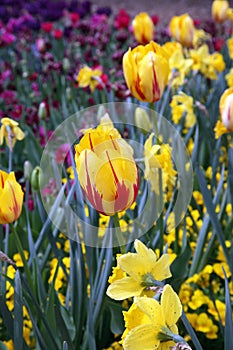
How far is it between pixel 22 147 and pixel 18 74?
1.13 m

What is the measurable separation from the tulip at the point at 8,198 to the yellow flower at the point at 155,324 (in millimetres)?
313

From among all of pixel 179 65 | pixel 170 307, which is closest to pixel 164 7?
pixel 179 65

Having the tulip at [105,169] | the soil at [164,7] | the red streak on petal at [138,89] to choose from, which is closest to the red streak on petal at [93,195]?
the tulip at [105,169]

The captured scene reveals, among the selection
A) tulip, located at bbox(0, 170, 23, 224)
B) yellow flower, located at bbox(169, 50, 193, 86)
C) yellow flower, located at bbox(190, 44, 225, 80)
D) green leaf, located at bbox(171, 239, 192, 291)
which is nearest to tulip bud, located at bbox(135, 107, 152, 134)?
green leaf, located at bbox(171, 239, 192, 291)

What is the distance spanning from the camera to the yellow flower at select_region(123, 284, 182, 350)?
0.58 meters

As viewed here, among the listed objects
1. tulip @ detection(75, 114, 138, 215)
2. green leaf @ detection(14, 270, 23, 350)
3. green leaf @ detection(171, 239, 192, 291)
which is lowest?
green leaf @ detection(171, 239, 192, 291)

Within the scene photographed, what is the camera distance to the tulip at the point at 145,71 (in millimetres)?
1043

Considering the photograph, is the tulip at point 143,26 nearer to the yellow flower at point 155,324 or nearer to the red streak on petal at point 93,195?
the red streak on petal at point 93,195

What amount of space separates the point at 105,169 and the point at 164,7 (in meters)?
7.06

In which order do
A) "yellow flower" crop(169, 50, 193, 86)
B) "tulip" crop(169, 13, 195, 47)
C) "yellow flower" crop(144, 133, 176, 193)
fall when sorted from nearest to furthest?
"yellow flower" crop(144, 133, 176, 193) → "yellow flower" crop(169, 50, 193, 86) → "tulip" crop(169, 13, 195, 47)

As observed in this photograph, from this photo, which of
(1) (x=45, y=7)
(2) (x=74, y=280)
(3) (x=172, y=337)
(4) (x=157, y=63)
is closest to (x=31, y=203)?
(2) (x=74, y=280)

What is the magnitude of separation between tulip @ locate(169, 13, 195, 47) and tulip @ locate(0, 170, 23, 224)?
128 centimetres

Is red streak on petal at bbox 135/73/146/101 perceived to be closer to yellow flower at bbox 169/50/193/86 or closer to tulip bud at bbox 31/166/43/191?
tulip bud at bbox 31/166/43/191

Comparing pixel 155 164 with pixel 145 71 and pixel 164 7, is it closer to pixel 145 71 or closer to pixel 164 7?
pixel 145 71
